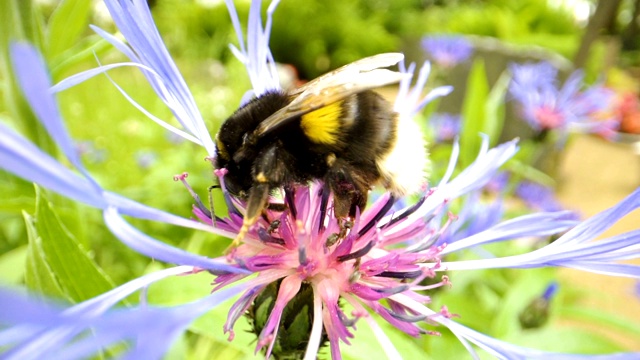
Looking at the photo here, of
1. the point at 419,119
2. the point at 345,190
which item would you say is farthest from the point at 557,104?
the point at 345,190

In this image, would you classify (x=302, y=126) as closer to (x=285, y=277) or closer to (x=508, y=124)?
(x=285, y=277)

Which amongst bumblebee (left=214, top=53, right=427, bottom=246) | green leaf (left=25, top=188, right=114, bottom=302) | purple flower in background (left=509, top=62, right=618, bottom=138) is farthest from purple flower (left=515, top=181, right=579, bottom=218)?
green leaf (left=25, top=188, right=114, bottom=302)

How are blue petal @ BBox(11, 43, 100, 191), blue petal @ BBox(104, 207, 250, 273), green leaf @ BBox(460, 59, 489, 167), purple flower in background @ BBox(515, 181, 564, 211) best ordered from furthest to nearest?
purple flower in background @ BBox(515, 181, 564, 211)
green leaf @ BBox(460, 59, 489, 167)
blue petal @ BBox(104, 207, 250, 273)
blue petal @ BBox(11, 43, 100, 191)

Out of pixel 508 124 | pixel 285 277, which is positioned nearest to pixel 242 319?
pixel 285 277

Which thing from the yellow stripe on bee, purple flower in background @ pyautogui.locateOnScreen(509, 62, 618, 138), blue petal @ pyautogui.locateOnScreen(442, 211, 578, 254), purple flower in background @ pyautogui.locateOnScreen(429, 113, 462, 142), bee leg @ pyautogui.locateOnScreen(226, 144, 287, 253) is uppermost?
the yellow stripe on bee

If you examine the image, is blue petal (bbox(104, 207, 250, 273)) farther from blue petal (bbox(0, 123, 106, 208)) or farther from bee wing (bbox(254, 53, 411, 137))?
bee wing (bbox(254, 53, 411, 137))

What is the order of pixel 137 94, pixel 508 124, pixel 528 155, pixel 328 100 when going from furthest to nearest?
1. pixel 508 124
2. pixel 137 94
3. pixel 528 155
4. pixel 328 100

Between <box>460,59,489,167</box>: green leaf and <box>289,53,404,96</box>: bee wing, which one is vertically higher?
<box>289,53,404,96</box>: bee wing
